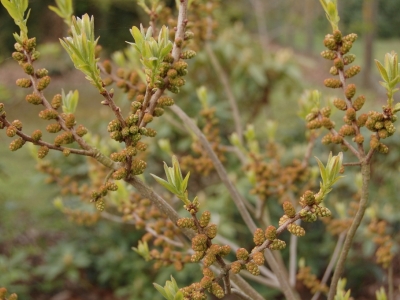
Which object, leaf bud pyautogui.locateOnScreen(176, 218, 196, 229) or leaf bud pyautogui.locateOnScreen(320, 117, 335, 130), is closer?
leaf bud pyautogui.locateOnScreen(176, 218, 196, 229)

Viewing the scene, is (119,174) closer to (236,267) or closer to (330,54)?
(236,267)

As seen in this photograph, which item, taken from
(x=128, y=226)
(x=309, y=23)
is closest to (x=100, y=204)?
(x=128, y=226)

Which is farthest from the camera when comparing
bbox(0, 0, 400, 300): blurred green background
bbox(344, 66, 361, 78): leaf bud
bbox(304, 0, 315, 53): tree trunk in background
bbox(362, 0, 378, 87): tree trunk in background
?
bbox(304, 0, 315, 53): tree trunk in background

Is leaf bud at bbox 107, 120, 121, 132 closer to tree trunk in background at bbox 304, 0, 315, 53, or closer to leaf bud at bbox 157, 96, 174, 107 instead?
leaf bud at bbox 157, 96, 174, 107

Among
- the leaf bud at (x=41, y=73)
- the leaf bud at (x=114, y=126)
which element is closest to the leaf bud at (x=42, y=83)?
the leaf bud at (x=41, y=73)

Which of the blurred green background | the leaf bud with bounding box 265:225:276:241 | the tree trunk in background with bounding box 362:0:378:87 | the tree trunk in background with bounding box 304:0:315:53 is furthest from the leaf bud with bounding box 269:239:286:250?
the tree trunk in background with bounding box 304:0:315:53

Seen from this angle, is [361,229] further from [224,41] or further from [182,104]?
[224,41]
